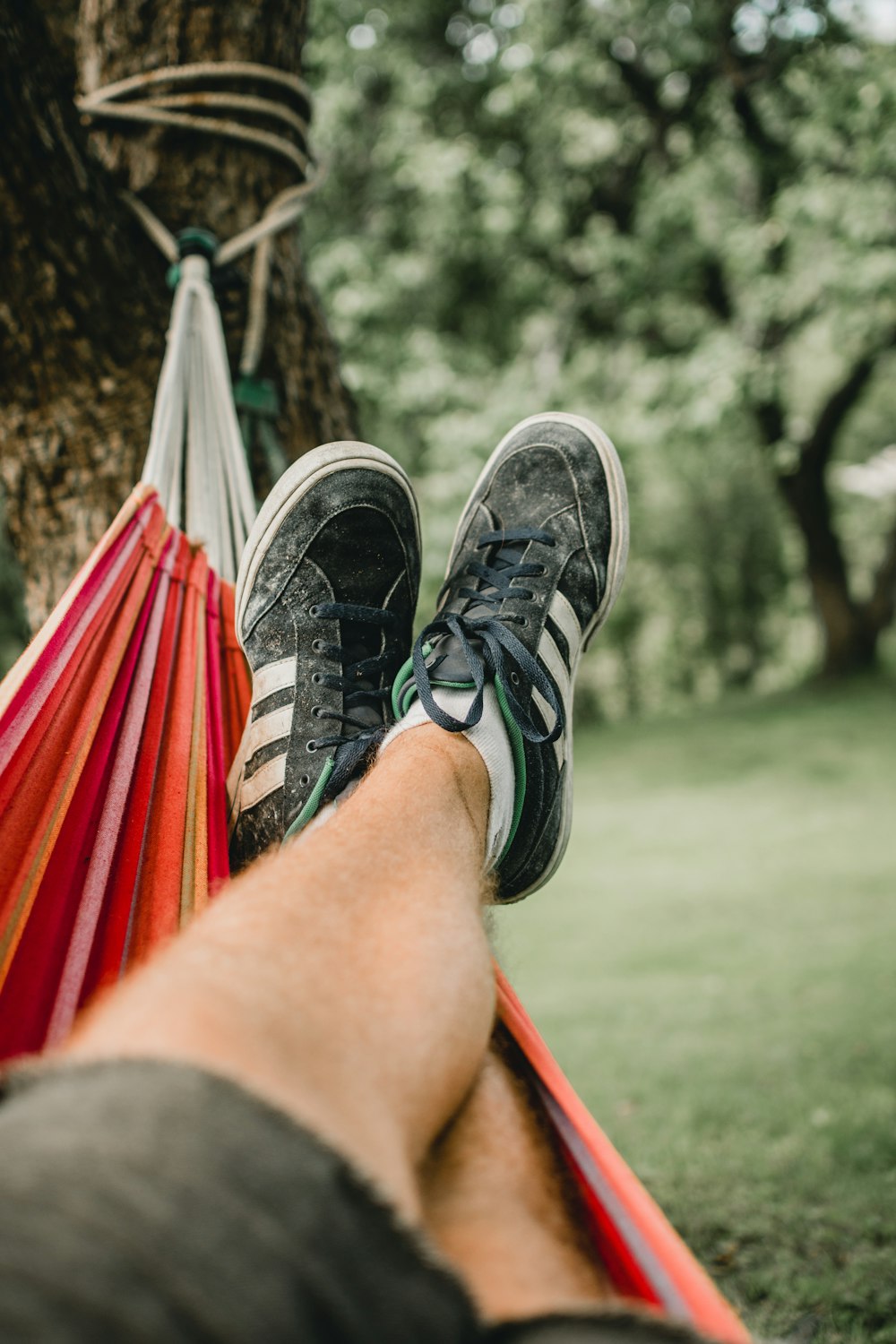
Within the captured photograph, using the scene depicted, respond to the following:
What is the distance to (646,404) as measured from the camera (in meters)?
5.55

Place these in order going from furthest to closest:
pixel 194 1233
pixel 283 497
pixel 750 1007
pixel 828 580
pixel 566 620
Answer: pixel 828 580 → pixel 750 1007 → pixel 566 620 → pixel 283 497 → pixel 194 1233

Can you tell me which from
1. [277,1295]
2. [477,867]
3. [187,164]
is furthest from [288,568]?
[277,1295]

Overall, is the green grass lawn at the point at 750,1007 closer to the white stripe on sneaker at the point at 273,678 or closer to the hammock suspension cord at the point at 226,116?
the white stripe on sneaker at the point at 273,678

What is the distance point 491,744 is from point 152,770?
35 cm

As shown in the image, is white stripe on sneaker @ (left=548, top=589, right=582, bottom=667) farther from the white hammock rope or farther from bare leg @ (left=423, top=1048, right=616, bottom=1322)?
bare leg @ (left=423, top=1048, right=616, bottom=1322)

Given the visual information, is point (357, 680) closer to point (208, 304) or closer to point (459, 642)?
point (459, 642)

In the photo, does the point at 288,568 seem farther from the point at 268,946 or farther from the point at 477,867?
the point at 268,946

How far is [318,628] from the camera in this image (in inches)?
45.8

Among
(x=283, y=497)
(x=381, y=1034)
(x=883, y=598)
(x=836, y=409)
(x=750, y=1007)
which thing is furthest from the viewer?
(x=883, y=598)

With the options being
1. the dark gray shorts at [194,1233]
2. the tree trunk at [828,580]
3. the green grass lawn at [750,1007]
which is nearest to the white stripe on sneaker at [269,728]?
the green grass lawn at [750,1007]

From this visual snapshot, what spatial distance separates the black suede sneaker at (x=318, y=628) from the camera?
1057 millimetres

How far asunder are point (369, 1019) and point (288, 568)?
0.67 meters

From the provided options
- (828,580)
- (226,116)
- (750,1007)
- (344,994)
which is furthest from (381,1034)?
(828,580)

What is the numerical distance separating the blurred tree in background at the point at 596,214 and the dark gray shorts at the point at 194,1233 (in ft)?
14.8
